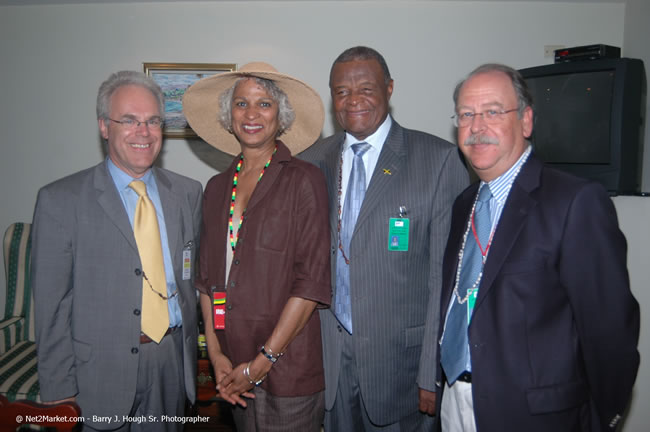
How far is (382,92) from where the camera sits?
6.90ft

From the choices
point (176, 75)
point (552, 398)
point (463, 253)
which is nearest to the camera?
point (552, 398)

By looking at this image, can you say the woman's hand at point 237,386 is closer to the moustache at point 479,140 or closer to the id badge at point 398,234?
the id badge at point 398,234

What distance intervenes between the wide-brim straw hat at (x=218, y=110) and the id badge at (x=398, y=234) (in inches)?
32.8

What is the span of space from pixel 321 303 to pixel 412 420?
29.7 inches

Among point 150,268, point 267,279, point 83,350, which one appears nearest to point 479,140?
point 267,279

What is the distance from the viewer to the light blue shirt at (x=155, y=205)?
1.94 metres

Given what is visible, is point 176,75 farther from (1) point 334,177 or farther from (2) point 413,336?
(2) point 413,336

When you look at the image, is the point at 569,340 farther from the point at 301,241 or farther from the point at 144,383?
the point at 144,383

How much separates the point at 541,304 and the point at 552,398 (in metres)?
0.31

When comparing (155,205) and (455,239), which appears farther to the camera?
(155,205)

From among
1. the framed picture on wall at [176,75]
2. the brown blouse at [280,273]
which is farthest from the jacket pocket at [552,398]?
the framed picture on wall at [176,75]

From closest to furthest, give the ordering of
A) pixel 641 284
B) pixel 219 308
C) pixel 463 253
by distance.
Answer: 1. pixel 463 253
2. pixel 219 308
3. pixel 641 284

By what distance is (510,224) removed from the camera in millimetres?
1524

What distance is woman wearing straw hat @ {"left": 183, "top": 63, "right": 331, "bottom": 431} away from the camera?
186 cm
